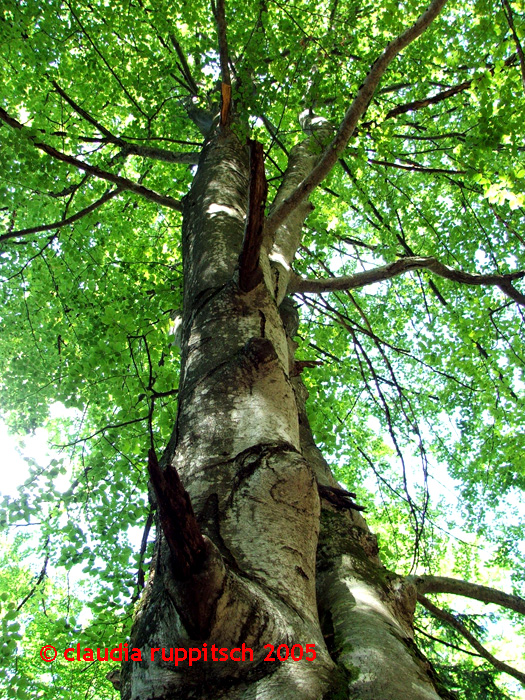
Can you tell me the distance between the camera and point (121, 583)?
10.1 feet

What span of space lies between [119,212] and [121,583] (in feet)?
14.2

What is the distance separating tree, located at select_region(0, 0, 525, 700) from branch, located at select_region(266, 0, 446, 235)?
0.4 inches

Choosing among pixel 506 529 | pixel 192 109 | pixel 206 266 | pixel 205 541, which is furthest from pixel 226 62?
pixel 506 529

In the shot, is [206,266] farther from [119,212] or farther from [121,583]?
[119,212]

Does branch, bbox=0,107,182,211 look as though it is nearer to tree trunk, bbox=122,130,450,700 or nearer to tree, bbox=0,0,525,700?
tree, bbox=0,0,525,700

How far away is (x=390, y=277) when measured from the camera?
9.95 feet

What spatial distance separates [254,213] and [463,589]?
215cm

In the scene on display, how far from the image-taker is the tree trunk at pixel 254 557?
98 centimetres

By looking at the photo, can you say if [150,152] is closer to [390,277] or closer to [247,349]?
[390,277]


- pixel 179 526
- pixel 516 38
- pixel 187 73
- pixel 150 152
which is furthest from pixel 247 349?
pixel 187 73

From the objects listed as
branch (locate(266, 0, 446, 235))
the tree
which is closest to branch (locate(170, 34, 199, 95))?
the tree

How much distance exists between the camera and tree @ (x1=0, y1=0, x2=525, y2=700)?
43.0 inches

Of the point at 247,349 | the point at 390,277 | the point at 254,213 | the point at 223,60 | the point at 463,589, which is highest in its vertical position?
the point at 223,60

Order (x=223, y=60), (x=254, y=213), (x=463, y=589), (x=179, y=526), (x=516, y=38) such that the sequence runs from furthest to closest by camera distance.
Answer: 1. (x=223, y=60)
2. (x=463, y=589)
3. (x=516, y=38)
4. (x=254, y=213)
5. (x=179, y=526)
